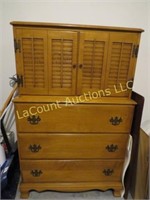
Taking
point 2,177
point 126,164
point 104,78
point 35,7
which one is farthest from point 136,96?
point 2,177

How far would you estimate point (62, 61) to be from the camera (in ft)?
4.02

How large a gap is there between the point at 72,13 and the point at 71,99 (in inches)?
34.5

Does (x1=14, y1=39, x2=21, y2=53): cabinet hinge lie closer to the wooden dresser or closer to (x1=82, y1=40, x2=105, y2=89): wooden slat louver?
the wooden dresser

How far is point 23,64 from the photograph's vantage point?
47.8 inches

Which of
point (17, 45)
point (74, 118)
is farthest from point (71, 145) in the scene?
point (17, 45)

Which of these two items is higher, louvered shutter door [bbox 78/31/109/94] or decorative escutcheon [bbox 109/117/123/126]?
louvered shutter door [bbox 78/31/109/94]

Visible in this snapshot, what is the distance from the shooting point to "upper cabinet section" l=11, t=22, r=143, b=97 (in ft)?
3.83

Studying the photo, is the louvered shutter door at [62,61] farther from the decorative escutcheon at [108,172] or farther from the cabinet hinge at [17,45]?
the decorative escutcheon at [108,172]

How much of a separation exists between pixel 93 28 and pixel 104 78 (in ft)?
1.26

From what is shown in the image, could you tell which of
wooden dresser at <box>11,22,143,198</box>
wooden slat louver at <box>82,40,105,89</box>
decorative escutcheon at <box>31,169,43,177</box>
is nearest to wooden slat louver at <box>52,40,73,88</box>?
wooden dresser at <box>11,22,143,198</box>

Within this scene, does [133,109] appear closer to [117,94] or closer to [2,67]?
[117,94]

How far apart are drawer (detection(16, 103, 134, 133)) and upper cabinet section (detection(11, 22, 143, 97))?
0.44 ft

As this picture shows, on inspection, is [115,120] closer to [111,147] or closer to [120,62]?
[111,147]

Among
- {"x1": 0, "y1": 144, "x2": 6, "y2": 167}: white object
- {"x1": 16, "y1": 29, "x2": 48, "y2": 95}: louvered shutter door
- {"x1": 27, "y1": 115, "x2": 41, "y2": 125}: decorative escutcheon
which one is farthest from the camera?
{"x1": 0, "y1": 144, "x2": 6, "y2": 167}: white object
